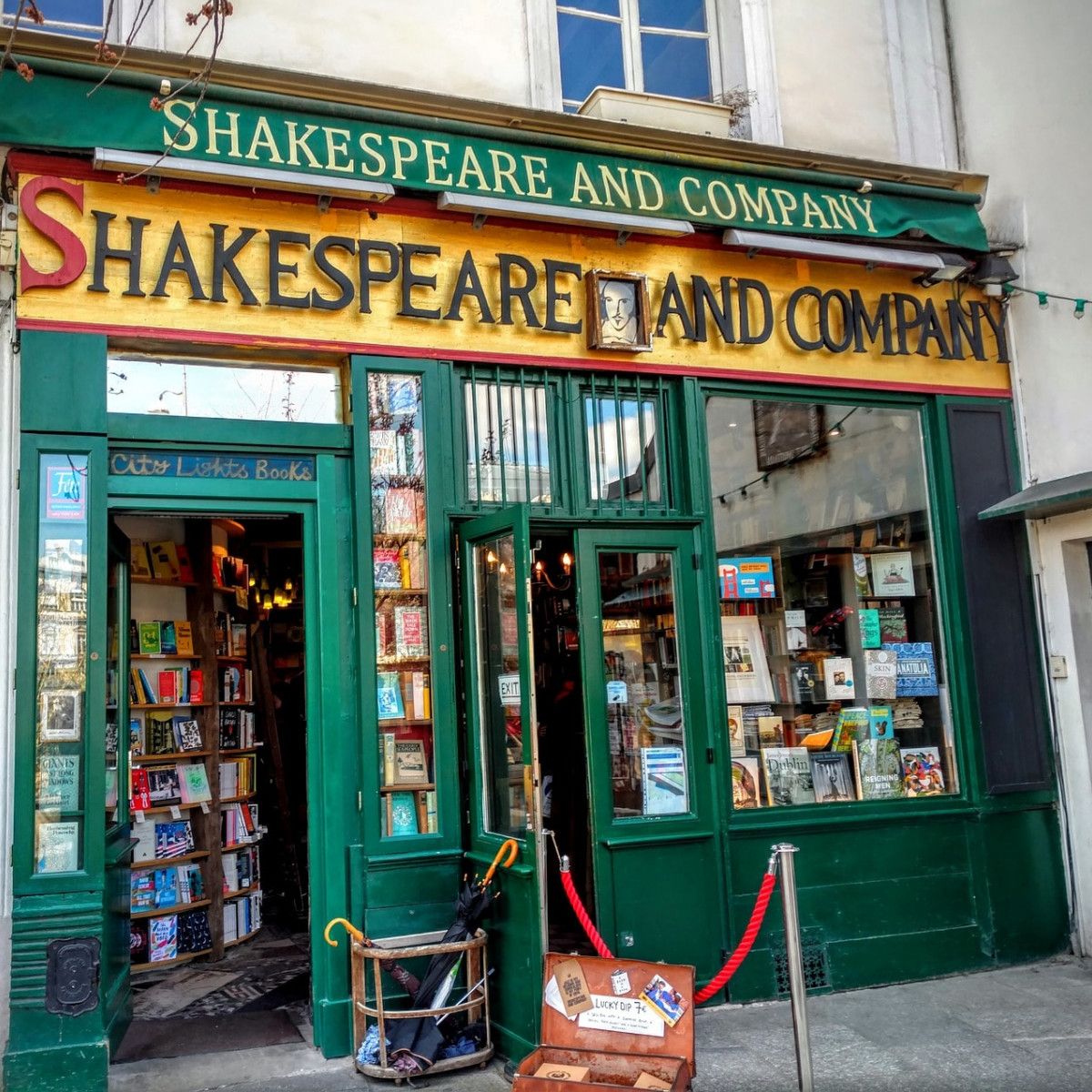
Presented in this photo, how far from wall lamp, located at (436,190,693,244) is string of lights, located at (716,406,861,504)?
158 centimetres

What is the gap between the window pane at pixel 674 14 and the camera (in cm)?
794

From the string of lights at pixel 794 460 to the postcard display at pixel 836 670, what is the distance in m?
0.39

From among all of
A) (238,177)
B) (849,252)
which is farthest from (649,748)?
(238,177)

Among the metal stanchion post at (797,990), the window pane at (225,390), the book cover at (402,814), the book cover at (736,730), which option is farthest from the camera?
the book cover at (736,730)

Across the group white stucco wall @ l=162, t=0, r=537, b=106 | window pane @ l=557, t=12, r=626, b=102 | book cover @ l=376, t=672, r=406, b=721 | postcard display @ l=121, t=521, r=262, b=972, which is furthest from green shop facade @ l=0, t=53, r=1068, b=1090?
postcard display @ l=121, t=521, r=262, b=972

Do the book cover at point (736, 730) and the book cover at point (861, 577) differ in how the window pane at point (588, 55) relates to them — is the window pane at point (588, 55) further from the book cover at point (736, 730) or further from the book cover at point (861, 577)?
the book cover at point (736, 730)

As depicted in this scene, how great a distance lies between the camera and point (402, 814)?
6176mm

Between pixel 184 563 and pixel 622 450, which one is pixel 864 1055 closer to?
pixel 622 450

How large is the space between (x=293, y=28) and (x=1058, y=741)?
21.5ft

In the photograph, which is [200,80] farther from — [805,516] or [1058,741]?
[1058,741]

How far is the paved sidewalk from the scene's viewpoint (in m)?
5.43

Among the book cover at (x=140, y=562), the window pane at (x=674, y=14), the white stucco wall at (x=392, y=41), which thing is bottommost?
the book cover at (x=140, y=562)

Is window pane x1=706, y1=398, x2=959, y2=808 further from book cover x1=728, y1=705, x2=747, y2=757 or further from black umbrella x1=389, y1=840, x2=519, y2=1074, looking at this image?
black umbrella x1=389, y1=840, x2=519, y2=1074

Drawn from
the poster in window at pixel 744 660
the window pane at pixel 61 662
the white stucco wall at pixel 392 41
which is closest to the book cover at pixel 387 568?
the window pane at pixel 61 662
